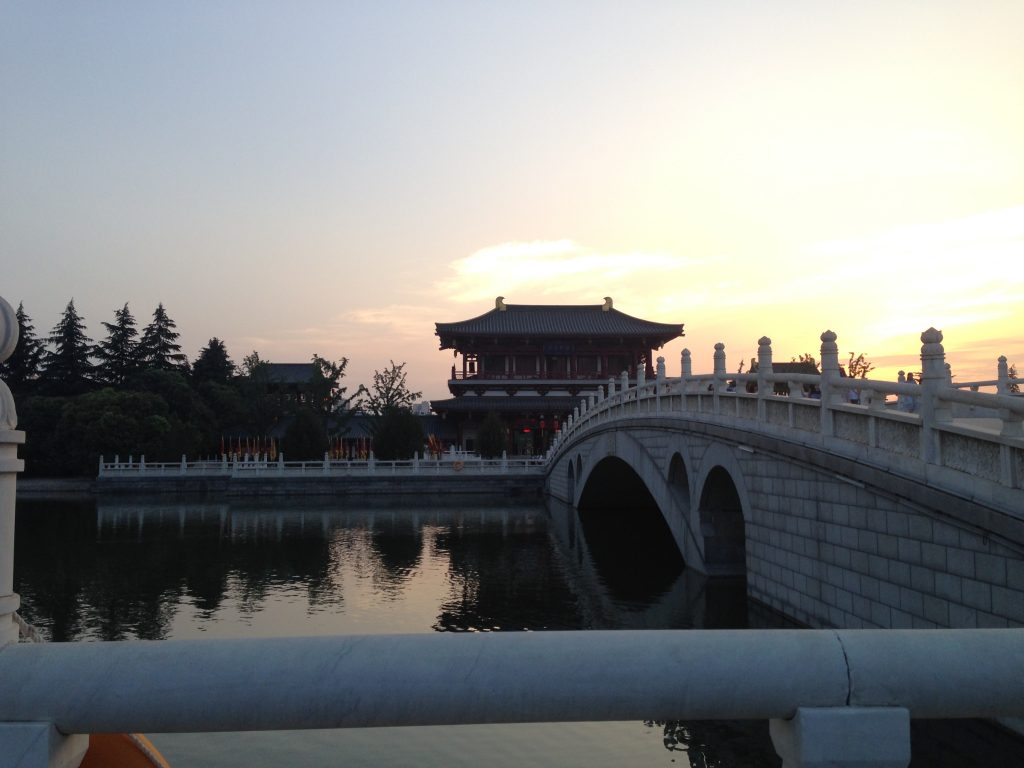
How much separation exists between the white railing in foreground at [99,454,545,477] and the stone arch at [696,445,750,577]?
25.3 metres

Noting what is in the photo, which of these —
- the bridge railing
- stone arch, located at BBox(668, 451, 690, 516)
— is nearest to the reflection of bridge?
the bridge railing

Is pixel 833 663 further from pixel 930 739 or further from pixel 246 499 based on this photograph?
pixel 246 499

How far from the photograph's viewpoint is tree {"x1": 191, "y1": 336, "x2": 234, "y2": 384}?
67.3 m

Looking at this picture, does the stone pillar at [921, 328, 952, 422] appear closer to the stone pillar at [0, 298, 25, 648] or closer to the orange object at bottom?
the orange object at bottom

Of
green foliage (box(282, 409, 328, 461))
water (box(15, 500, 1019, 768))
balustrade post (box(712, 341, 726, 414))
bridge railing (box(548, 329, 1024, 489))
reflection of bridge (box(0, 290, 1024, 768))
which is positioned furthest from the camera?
green foliage (box(282, 409, 328, 461))

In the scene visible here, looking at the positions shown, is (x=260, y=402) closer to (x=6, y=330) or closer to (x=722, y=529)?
(x=722, y=529)

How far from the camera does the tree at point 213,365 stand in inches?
2650

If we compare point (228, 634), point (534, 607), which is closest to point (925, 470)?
point (534, 607)

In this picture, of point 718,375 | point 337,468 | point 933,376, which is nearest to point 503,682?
point 933,376

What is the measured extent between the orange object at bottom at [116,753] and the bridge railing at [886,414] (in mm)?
7774

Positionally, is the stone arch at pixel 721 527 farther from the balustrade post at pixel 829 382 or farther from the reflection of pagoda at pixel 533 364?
the reflection of pagoda at pixel 533 364

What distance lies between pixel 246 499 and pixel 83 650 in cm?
4175

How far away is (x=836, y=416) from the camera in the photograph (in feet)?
39.3

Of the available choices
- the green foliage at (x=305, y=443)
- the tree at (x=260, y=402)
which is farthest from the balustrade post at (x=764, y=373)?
the tree at (x=260, y=402)
